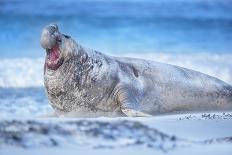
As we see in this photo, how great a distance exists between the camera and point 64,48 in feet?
14.9

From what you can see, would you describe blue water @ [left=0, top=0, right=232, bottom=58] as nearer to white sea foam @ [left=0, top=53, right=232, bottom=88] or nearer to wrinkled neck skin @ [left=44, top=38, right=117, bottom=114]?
white sea foam @ [left=0, top=53, right=232, bottom=88]

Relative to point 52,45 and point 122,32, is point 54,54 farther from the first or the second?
point 122,32

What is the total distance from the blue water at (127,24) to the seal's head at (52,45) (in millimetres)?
4627

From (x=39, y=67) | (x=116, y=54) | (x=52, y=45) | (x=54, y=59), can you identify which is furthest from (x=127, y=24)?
(x=52, y=45)

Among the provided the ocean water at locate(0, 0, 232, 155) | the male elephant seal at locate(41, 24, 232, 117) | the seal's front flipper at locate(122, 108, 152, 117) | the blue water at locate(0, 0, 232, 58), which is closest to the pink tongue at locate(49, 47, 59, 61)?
the male elephant seal at locate(41, 24, 232, 117)

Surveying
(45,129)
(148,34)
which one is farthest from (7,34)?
(45,129)

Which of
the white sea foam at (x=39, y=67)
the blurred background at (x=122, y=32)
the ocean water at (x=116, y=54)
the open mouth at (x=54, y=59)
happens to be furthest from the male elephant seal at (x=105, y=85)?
the white sea foam at (x=39, y=67)

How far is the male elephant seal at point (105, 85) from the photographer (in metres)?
4.53

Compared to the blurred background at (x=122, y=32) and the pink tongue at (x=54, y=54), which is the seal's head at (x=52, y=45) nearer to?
the pink tongue at (x=54, y=54)

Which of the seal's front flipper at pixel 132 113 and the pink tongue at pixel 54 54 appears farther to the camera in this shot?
the pink tongue at pixel 54 54

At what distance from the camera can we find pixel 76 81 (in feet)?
15.1

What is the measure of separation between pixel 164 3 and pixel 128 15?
2.75 ft

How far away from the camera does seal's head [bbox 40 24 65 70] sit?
4.32 metres

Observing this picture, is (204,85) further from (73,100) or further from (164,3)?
(164,3)
